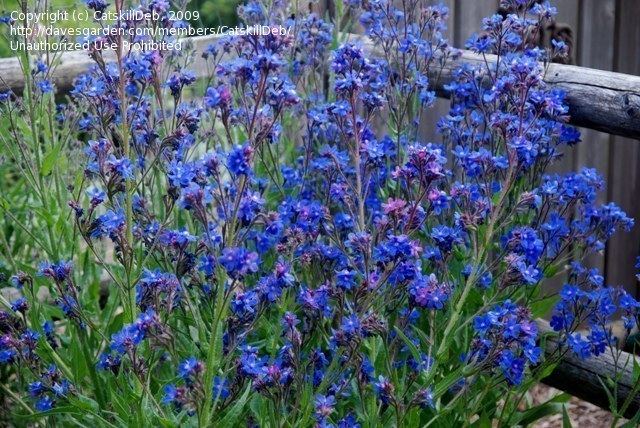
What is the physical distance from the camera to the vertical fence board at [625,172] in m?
4.90

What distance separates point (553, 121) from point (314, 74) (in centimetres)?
98

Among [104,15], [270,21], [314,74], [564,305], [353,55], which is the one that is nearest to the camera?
[353,55]

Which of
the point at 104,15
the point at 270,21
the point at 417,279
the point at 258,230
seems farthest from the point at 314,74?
the point at 417,279

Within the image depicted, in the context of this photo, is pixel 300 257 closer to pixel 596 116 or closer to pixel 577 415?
pixel 596 116

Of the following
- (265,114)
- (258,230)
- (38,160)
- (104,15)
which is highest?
(104,15)

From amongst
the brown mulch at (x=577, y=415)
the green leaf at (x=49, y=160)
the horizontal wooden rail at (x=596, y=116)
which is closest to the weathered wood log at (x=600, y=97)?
the horizontal wooden rail at (x=596, y=116)

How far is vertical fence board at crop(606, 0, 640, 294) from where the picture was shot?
4898mm

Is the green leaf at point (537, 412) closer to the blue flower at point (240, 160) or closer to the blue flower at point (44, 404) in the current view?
the blue flower at point (44, 404)

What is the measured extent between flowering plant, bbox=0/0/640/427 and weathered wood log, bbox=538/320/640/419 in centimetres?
28

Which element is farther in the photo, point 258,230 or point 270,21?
point 270,21

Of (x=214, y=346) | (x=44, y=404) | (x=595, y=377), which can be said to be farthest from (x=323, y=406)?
(x=595, y=377)

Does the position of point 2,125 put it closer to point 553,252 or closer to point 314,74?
point 314,74

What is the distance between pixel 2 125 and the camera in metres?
3.28

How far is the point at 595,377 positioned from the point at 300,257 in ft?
4.45
